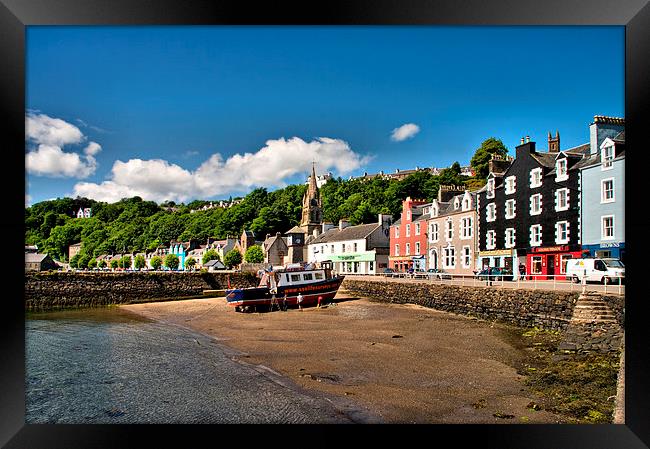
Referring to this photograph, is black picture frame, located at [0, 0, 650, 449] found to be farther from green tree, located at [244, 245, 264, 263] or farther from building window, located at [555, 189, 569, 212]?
green tree, located at [244, 245, 264, 263]

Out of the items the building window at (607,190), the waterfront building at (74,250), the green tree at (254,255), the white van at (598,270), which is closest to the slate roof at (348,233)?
the green tree at (254,255)

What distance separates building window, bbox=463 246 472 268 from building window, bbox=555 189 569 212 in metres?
6.40

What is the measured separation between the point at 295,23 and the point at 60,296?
27.0 metres

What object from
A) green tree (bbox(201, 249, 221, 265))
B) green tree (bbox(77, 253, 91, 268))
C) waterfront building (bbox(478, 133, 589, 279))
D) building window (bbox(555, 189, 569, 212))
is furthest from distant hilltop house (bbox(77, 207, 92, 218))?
green tree (bbox(201, 249, 221, 265))

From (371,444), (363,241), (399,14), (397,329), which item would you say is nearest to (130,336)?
(397,329)

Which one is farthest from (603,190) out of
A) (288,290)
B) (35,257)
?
(35,257)

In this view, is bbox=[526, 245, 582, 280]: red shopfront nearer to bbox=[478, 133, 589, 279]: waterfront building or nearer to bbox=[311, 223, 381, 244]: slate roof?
bbox=[478, 133, 589, 279]: waterfront building

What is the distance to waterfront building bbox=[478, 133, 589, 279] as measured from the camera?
58.0 feet

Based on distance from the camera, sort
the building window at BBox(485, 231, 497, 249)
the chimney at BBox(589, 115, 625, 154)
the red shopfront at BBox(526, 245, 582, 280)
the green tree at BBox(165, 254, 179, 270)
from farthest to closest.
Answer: the green tree at BBox(165, 254, 179, 270)
the building window at BBox(485, 231, 497, 249)
the red shopfront at BBox(526, 245, 582, 280)
the chimney at BBox(589, 115, 625, 154)

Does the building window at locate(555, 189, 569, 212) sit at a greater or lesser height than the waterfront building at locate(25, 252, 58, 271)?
greater

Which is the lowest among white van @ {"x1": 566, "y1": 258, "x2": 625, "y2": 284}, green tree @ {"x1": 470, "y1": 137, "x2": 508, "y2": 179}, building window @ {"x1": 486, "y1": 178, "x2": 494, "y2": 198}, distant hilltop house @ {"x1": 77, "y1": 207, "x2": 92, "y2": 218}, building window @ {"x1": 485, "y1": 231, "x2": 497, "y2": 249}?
white van @ {"x1": 566, "y1": 258, "x2": 625, "y2": 284}

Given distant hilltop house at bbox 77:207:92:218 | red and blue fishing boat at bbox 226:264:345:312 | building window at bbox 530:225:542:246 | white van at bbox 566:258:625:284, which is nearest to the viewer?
white van at bbox 566:258:625:284

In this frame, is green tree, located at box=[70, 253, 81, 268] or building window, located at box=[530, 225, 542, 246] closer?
building window, located at box=[530, 225, 542, 246]

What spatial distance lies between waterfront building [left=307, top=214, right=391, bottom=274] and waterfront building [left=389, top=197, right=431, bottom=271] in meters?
2.26
